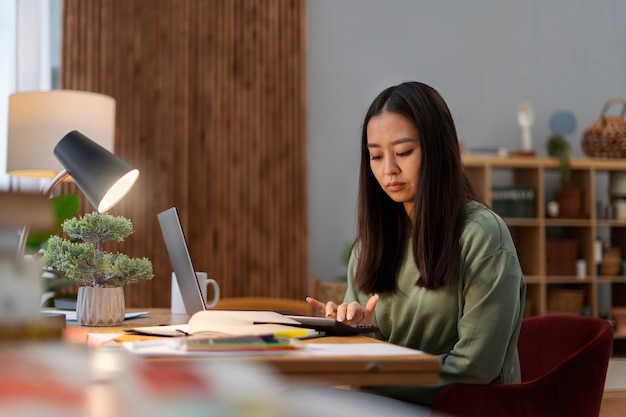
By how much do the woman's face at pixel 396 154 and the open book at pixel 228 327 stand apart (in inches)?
20.5

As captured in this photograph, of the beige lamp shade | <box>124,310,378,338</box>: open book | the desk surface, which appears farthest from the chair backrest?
the beige lamp shade

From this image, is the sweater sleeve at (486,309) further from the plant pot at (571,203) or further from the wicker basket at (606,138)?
the wicker basket at (606,138)

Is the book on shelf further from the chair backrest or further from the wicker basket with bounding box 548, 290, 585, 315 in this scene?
the chair backrest

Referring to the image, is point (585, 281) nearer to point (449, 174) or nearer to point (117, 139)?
point (117, 139)

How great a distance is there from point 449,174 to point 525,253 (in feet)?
13.6

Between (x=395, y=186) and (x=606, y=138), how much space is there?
4.42 metres

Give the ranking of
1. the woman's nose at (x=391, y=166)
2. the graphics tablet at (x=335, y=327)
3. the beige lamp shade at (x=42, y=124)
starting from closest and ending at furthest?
the graphics tablet at (x=335, y=327) < the woman's nose at (x=391, y=166) < the beige lamp shade at (x=42, y=124)

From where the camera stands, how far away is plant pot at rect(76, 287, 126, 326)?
2.02 m

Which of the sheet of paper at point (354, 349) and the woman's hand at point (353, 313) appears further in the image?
the woman's hand at point (353, 313)

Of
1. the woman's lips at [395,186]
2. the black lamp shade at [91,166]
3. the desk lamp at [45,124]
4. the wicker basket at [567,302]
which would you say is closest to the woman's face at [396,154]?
the woman's lips at [395,186]

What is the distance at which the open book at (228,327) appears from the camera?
147 centimetres

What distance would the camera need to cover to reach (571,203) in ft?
19.5

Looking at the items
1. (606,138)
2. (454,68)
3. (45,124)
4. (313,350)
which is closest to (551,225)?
(606,138)

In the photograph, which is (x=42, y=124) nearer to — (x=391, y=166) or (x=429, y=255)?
(x=391, y=166)
